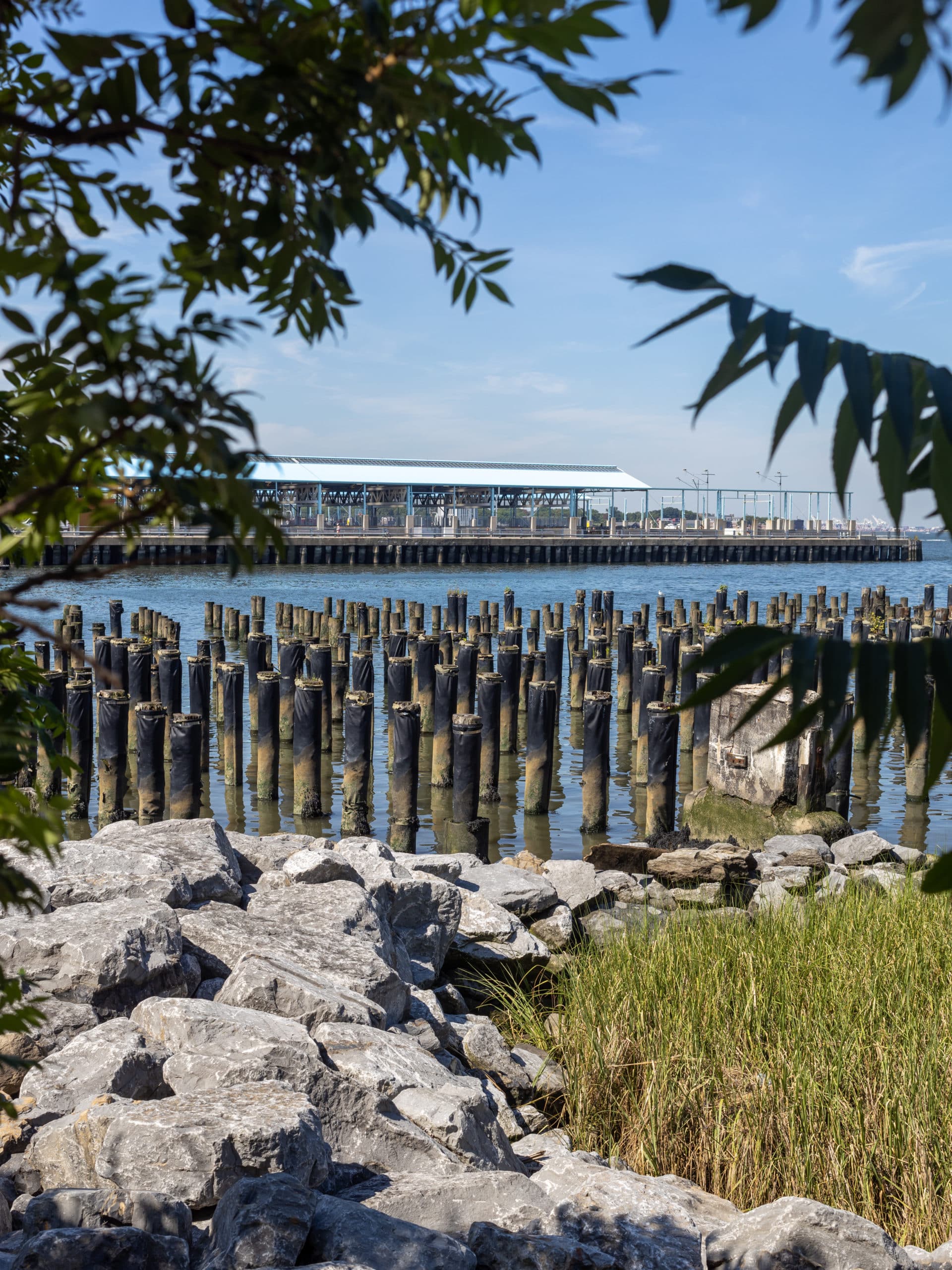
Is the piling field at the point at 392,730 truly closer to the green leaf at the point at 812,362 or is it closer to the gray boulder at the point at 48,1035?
the gray boulder at the point at 48,1035

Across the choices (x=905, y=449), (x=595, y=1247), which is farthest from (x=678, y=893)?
(x=905, y=449)

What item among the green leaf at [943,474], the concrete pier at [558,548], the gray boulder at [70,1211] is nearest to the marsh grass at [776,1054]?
the gray boulder at [70,1211]

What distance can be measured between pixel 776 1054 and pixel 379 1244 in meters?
2.52

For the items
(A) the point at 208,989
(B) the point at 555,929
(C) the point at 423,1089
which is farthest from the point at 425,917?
(C) the point at 423,1089

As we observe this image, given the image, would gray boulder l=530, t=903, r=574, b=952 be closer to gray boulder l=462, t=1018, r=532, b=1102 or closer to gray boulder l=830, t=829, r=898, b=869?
gray boulder l=462, t=1018, r=532, b=1102

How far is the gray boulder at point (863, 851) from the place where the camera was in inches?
394

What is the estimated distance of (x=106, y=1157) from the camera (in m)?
3.54

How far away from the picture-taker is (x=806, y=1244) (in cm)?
343

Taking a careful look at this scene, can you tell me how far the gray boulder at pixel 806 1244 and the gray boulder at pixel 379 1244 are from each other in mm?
921

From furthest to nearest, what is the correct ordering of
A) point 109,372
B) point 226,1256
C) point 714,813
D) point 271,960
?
point 714,813, point 271,960, point 226,1256, point 109,372

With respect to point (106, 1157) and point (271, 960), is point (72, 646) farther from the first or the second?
point (271, 960)

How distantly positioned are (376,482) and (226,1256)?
6196 cm

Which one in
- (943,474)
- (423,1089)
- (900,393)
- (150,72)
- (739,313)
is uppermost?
(150,72)

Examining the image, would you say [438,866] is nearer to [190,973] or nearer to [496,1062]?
[496,1062]
